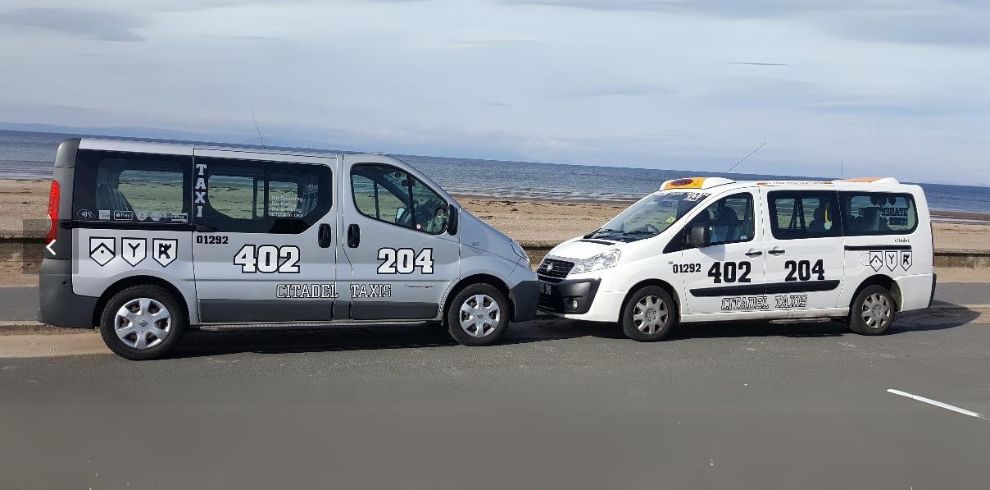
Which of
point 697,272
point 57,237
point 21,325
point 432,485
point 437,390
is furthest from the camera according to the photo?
Result: point 697,272

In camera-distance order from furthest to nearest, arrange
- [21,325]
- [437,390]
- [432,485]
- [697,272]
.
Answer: [697,272] → [21,325] → [437,390] → [432,485]

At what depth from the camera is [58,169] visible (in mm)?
7949

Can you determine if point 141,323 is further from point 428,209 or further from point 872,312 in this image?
point 872,312

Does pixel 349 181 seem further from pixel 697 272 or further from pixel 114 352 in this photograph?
pixel 697 272

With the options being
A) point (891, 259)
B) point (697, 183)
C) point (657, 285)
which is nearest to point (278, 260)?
point (657, 285)

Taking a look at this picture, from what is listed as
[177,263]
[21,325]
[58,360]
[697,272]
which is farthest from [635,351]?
[21,325]

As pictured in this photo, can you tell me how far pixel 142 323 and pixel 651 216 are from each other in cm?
574

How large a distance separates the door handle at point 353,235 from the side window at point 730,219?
154 inches

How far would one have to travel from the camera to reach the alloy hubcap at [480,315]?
9266mm

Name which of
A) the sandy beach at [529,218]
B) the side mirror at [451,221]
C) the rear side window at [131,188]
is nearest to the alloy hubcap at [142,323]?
the rear side window at [131,188]

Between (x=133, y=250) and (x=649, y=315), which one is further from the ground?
(x=133, y=250)

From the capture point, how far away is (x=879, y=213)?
11.2 metres

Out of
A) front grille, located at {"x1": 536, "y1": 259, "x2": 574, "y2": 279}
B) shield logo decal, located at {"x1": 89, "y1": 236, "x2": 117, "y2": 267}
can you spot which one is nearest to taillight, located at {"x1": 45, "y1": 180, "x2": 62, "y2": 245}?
shield logo decal, located at {"x1": 89, "y1": 236, "x2": 117, "y2": 267}

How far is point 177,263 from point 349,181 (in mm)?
1755
